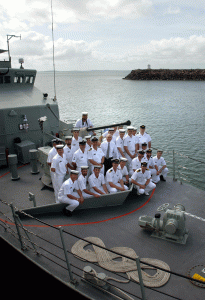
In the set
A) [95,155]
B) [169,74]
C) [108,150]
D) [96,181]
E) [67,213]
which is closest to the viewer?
[67,213]

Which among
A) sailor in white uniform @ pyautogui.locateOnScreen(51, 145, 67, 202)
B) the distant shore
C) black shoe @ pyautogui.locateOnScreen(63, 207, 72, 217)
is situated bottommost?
black shoe @ pyautogui.locateOnScreen(63, 207, 72, 217)

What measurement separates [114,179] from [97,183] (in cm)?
46

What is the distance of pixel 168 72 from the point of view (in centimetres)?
11950

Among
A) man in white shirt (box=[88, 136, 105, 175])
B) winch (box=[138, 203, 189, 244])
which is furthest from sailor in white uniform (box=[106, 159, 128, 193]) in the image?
winch (box=[138, 203, 189, 244])

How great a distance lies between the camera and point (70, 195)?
5.24 metres

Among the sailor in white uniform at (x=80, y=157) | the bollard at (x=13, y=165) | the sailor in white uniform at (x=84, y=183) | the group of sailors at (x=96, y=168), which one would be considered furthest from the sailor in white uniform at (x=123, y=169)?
the bollard at (x=13, y=165)

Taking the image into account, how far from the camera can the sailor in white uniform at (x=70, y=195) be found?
521cm

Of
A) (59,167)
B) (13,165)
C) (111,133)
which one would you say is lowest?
(13,165)

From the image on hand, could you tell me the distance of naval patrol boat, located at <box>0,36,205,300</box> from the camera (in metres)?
3.46

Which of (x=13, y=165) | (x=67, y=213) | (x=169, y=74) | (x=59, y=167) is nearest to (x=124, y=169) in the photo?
(x=59, y=167)

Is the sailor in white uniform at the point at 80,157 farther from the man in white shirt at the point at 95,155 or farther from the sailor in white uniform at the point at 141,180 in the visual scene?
the sailor in white uniform at the point at 141,180

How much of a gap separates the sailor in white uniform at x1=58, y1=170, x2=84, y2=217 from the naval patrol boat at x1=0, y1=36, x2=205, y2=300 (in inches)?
6.6

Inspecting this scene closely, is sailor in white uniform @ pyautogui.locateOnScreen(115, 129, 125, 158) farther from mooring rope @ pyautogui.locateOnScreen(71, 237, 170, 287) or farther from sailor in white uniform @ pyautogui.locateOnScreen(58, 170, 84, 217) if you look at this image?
mooring rope @ pyautogui.locateOnScreen(71, 237, 170, 287)

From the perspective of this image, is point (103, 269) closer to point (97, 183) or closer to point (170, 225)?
point (170, 225)
